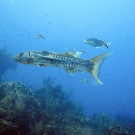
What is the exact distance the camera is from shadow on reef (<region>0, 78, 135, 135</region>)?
10125 mm

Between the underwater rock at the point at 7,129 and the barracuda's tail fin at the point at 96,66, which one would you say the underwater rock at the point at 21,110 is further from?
the barracuda's tail fin at the point at 96,66

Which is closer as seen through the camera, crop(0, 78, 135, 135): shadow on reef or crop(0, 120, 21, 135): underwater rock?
crop(0, 120, 21, 135): underwater rock

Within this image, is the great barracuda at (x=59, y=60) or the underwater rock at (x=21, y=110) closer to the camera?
the great barracuda at (x=59, y=60)

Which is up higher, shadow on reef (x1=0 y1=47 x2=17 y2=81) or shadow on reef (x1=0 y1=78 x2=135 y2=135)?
shadow on reef (x1=0 y1=47 x2=17 y2=81)

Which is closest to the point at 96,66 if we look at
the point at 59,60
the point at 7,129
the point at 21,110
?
the point at 59,60

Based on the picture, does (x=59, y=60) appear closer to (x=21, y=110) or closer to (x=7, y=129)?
(x=7, y=129)

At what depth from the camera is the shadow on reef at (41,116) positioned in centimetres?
1012

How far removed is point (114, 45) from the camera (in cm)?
17388

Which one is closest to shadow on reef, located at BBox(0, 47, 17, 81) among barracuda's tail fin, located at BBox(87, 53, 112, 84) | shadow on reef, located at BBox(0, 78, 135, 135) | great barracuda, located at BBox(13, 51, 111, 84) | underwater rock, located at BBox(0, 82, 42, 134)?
shadow on reef, located at BBox(0, 78, 135, 135)

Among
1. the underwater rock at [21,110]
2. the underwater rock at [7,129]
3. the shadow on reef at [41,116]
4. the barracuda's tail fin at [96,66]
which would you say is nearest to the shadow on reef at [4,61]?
the shadow on reef at [41,116]

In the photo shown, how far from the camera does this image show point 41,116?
473 inches

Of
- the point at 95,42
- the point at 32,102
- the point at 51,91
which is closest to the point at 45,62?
the point at 95,42

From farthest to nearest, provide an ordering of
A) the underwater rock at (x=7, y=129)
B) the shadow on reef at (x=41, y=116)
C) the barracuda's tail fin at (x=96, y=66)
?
the shadow on reef at (x=41, y=116)
the underwater rock at (x=7, y=129)
the barracuda's tail fin at (x=96, y=66)

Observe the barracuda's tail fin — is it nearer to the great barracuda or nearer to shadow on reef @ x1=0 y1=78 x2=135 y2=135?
the great barracuda
